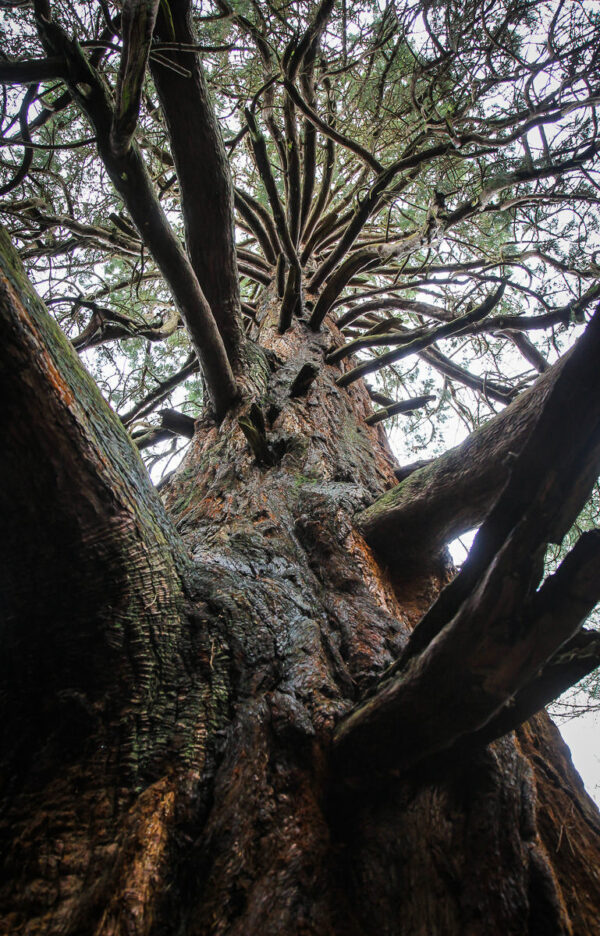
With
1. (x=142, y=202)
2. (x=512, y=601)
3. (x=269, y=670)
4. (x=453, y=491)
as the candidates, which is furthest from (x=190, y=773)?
(x=142, y=202)

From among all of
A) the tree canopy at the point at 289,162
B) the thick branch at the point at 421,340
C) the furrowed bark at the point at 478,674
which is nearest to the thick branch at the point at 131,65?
the tree canopy at the point at 289,162

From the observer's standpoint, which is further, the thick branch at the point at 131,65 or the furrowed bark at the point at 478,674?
the thick branch at the point at 131,65

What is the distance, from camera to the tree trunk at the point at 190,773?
76 centimetres

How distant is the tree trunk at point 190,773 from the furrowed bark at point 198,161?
121cm

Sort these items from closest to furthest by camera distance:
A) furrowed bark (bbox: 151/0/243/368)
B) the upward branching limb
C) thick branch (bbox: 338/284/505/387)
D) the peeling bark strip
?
1. the peeling bark strip
2. the upward branching limb
3. furrowed bark (bbox: 151/0/243/368)
4. thick branch (bbox: 338/284/505/387)

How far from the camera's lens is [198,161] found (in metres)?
1.76

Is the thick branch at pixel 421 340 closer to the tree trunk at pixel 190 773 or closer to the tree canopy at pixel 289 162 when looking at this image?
the tree canopy at pixel 289 162

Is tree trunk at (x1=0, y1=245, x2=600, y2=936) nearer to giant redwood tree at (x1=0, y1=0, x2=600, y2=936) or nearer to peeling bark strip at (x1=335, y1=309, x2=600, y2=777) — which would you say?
giant redwood tree at (x1=0, y1=0, x2=600, y2=936)

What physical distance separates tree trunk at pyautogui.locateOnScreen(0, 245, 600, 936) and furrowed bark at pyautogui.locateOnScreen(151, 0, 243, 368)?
3.98 feet

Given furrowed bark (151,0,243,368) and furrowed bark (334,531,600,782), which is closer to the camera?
furrowed bark (334,531,600,782)

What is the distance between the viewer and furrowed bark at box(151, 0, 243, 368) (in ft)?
5.20

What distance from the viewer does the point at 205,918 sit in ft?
2.49

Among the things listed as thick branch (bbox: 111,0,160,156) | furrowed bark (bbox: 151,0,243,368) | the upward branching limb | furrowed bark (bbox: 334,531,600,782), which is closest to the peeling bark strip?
furrowed bark (bbox: 334,531,600,782)

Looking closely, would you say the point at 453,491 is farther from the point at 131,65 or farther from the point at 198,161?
the point at 198,161
